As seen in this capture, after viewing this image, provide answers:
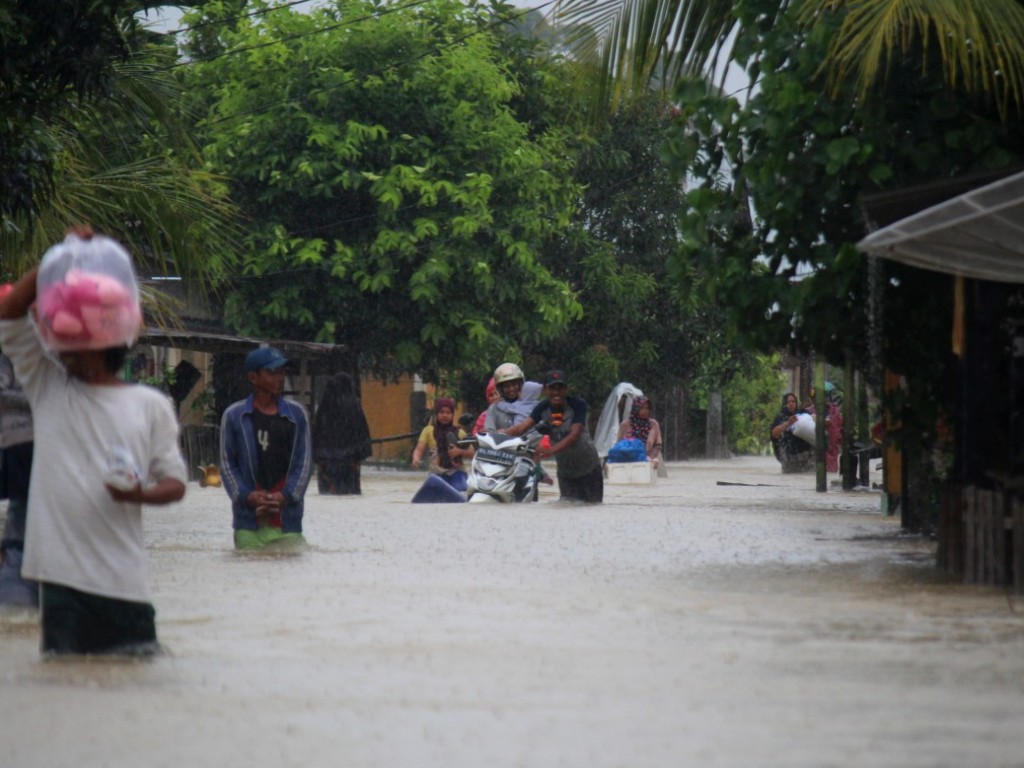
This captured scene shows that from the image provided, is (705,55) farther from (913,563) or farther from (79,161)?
(79,161)

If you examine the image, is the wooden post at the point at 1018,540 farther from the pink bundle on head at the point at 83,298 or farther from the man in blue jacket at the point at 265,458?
the pink bundle on head at the point at 83,298

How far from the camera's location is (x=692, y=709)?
6.64m

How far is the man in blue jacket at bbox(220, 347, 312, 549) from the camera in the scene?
Result: 1327 centimetres

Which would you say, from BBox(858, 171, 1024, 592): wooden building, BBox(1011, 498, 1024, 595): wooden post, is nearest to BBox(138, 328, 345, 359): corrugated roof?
BBox(858, 171, 1024, 592): wooden building

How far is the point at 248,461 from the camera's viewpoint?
13.3m

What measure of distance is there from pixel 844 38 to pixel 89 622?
5.58 metres

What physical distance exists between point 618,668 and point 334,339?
1227 inches

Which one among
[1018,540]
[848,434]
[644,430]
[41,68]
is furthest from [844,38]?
[644,430]

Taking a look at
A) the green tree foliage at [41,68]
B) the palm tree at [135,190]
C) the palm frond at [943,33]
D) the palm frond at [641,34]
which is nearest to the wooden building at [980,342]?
the palm frond at [943,33]

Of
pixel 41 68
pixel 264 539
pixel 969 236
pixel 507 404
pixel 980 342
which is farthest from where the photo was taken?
pixel 507 404

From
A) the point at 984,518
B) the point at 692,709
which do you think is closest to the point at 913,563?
the point at 984,518

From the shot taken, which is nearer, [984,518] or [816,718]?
[816,718]

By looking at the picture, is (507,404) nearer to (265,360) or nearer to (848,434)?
(848,434)

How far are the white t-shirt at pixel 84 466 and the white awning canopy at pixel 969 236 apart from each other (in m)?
4.19
